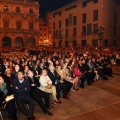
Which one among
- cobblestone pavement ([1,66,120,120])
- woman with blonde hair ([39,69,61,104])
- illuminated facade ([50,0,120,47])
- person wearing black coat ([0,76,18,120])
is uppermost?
illuminated facade ([50,0,120,47])

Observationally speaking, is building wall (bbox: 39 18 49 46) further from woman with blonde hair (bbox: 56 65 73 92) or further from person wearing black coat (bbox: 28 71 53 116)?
person wearing black coat (bbox: 28 71 53 116)

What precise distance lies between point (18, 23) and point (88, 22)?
723 inches

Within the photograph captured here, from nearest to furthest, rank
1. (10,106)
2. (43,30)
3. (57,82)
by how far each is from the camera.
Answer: (10,106) → (57,82) → (43,30)

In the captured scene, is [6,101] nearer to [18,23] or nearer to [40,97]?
[40,97]

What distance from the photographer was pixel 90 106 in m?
8.13

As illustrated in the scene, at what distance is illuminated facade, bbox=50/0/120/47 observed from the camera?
40.3 metres

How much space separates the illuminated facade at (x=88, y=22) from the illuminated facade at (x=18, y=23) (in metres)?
6.60

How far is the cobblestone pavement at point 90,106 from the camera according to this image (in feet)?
23.4

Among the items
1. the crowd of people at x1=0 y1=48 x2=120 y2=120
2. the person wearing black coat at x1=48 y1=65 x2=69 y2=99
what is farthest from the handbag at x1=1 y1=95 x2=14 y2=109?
the person wearing black coat at x1=48 y1=65 x2=69 y2=99

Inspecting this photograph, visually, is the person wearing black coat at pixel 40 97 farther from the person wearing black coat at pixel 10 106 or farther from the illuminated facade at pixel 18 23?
the illuminated facade at pixel 18 23

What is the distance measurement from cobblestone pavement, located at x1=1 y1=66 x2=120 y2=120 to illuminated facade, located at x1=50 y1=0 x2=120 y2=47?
25.9 metres

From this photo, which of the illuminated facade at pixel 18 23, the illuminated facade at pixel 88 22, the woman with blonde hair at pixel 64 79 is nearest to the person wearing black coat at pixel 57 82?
the woman with blonde hair at pixel 64 79

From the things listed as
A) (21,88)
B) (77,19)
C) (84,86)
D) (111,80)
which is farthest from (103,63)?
(77,19)

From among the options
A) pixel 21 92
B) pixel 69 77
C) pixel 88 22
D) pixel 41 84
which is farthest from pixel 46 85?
pixel 88 22
